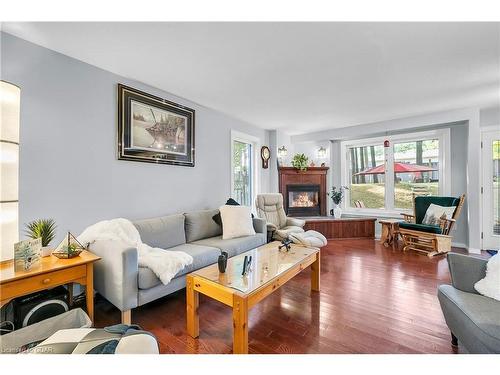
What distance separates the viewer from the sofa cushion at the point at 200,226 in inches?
116

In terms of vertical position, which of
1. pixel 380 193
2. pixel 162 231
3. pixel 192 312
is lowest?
pixel 192 312

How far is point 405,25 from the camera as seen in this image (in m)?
1.71

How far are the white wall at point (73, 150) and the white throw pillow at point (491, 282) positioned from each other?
10.1 feet

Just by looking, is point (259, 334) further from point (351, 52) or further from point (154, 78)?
point (154, 78)

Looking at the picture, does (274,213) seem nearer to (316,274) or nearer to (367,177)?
(316,274)

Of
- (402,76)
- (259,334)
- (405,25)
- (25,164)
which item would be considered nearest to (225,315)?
(259,334)

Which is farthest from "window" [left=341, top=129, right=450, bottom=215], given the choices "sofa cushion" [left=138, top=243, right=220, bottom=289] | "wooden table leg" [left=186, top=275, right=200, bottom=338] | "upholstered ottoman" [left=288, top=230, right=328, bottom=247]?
"wooden table leg" [left=186, top=275, right=200, bottom=338]

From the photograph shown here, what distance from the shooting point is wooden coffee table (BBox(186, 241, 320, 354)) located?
1.45 m

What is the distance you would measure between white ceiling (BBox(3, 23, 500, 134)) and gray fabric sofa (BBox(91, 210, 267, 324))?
167 centimetres

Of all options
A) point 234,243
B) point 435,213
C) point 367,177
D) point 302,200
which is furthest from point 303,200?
point 234,243

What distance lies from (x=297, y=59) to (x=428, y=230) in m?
3.43

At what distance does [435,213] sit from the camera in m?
3.82

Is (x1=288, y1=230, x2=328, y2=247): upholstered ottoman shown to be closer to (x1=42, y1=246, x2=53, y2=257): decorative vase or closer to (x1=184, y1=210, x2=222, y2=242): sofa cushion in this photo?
(x1=184, y1=210, x2=222, y2=242): sofa cushion

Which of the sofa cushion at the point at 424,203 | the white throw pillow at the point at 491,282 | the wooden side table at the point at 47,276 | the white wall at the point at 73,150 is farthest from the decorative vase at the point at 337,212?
the wooden side table at the point at 47,276
